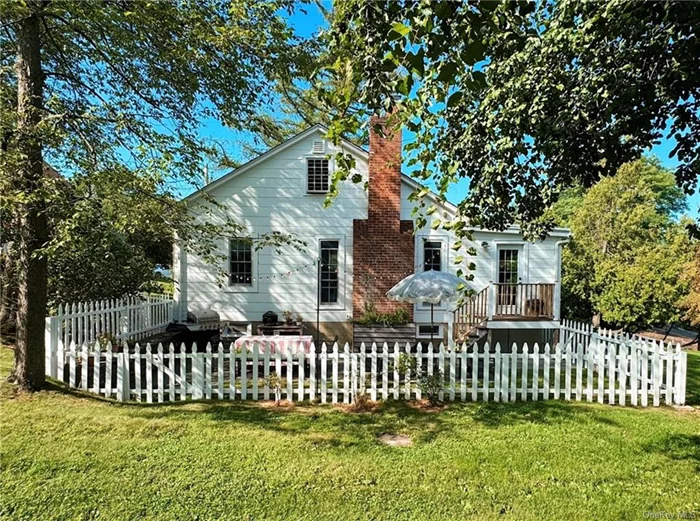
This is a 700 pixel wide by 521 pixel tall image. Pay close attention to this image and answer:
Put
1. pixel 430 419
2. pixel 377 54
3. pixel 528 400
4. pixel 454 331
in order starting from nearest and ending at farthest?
1. pixel 377 54
2. pixel 430 419
3. pixel 528 400
4. pixel 454 331

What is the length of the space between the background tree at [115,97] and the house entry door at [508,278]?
7.88 m

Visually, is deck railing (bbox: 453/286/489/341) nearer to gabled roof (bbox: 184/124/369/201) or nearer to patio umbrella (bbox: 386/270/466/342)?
patio umbrella (bbox: 386/270/466/342)

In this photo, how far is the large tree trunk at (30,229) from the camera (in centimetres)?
527

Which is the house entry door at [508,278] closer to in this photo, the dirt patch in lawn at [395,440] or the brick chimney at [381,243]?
the brick chimney at [381,243]

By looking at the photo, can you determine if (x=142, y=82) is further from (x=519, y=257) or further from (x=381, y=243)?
(x=519, y=257)

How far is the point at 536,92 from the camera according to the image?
3662 mm

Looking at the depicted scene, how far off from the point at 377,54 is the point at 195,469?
13.3ft

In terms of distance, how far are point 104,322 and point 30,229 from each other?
11.5 feet

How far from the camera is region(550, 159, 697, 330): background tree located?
14.9 meters

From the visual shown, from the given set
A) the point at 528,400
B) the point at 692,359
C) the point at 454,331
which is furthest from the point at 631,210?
the point at 528,400

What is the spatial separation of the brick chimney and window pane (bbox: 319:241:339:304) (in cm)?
61

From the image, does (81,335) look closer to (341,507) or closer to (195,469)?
(195,469)

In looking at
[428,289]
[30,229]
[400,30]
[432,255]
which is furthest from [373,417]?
[432,255]

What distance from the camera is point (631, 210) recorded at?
21.7 m
